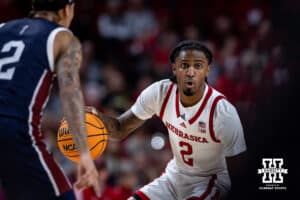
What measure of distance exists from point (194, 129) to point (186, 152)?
22 centimetres

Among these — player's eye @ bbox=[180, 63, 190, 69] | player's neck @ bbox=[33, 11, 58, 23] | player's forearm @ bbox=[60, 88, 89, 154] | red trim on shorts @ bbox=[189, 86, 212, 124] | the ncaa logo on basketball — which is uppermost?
player's neck @ bbox=[33, 11, 58, 23]

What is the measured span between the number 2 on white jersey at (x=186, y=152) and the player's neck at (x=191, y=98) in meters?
0.32

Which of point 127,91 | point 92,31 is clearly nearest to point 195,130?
point 127,91

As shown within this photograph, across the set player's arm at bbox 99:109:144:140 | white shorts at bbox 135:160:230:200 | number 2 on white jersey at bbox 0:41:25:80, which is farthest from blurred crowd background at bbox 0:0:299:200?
number 2 on white jersey at bbox 0:41:25:80

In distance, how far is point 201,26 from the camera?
40.0ft

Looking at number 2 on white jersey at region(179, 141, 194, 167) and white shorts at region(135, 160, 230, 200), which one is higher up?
number 2 on white jersey at region(179, 141, 194, 167)

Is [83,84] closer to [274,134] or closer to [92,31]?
[92,31]

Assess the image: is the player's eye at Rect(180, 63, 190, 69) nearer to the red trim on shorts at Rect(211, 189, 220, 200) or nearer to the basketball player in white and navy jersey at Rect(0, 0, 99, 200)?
the red trim on shorts at Rect(211, 189, 220, 200)

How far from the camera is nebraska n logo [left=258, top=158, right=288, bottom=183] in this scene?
6.33m

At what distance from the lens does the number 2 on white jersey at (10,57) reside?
460cm

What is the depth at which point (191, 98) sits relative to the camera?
602 centimetres

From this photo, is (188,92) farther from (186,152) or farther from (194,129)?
(186,152)

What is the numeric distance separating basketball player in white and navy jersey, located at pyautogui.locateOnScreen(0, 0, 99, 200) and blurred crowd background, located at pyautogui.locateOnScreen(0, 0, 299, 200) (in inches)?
154

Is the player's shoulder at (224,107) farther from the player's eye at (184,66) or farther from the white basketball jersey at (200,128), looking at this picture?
the player's eye at (184,66)
